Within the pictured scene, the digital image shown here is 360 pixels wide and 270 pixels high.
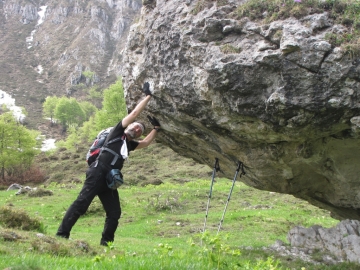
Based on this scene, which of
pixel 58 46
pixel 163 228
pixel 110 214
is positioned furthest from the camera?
pixel 58 46

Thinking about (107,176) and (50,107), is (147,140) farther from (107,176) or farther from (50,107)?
(50,107)

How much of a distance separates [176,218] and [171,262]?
13.0 meters

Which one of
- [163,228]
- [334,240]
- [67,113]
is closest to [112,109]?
[163,228]

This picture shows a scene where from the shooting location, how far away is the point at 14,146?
4181cm

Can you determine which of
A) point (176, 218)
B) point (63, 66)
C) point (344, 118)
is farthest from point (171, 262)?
point (63, 66)

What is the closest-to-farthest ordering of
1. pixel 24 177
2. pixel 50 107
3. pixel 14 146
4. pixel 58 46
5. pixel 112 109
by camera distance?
1. pixel 24 177
2. pixel 14 146
3. pixel 112 109
4. pixel 50 107
5. pixel 58 46

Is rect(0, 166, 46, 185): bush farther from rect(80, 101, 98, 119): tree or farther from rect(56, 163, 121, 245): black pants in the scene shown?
rect(80, 101, 98, 119): tree

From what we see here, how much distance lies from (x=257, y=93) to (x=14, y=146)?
41.0 meters

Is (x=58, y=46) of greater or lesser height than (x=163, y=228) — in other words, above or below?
above

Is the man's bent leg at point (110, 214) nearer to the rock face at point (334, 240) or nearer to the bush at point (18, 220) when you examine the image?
the bush at point (18, 220)

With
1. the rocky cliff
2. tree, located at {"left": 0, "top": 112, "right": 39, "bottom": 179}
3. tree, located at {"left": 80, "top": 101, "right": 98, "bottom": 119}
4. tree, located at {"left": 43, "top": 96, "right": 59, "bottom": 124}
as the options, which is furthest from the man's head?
tree, located at {"left": 43, "top": 96, "right": 59, "bottom": 124}

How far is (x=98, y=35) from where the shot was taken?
158 metres

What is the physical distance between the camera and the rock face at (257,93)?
6.04 m

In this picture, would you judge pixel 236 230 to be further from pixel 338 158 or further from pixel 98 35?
pixel 98 35
